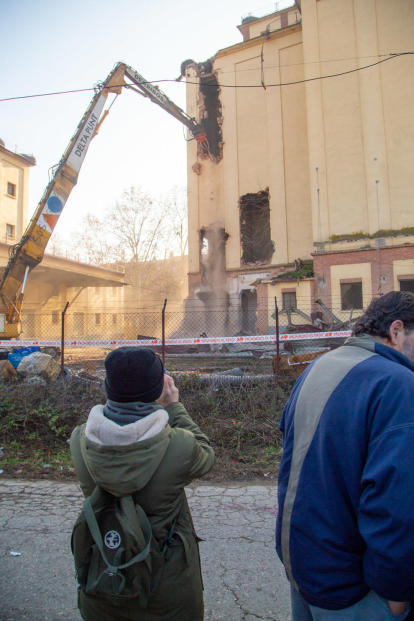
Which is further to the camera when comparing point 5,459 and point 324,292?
point 324,292

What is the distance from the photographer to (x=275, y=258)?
24438 millimetres

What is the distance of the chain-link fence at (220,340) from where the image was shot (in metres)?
8.43

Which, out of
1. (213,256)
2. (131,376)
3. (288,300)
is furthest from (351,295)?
(131,376)

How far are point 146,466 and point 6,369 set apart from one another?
311 inches

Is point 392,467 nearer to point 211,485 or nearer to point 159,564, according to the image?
point 159,564

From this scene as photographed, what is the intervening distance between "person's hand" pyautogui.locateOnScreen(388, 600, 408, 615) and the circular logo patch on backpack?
0.93 m

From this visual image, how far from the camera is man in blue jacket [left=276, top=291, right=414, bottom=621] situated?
3.84 feet

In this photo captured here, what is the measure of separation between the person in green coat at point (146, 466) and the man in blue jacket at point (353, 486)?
411mm

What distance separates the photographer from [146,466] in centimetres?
152

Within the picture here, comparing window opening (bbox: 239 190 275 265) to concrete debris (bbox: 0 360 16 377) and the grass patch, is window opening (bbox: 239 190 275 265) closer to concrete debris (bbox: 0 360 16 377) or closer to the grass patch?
concrete debris (bbox: 0 360 16 377)

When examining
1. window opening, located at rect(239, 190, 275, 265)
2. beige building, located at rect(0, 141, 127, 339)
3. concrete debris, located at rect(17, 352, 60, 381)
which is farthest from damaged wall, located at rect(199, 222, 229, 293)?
concrete debris, located at rect(17, 352, 60, 381)

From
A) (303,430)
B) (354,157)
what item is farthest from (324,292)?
(303,430)

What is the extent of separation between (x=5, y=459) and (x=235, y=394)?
11.7ft

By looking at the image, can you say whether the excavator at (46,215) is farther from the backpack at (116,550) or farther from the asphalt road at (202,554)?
the backpack at (116,550)
